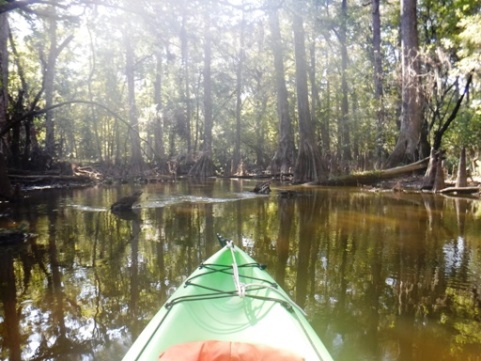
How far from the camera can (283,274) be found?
4273 mm

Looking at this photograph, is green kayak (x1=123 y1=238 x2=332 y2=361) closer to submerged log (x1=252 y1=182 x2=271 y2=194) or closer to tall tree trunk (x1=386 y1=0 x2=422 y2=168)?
submerged log (x1=252 y1=182 x2=271 y2=194)

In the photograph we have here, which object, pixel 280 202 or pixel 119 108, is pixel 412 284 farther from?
pixel 119 108

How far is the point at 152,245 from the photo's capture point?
224 inches

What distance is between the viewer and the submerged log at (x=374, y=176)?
45.2ft

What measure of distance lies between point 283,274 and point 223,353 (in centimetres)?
226

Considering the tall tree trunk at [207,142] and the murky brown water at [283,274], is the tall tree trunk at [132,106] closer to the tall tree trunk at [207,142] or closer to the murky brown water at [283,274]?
the tall tree trunk at [207,142]

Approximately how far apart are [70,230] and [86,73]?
88.2 ft

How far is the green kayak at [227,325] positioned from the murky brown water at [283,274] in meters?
0.48

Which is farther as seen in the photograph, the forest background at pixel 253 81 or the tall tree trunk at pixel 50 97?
the tall tree trunk at pixel 50 97

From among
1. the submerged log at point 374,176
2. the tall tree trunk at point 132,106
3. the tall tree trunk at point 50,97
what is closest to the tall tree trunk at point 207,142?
the tall tree trunk at point 132,106

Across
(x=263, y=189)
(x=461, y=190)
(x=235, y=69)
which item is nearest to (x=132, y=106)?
(x=235, y=69)

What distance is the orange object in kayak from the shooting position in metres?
2.02

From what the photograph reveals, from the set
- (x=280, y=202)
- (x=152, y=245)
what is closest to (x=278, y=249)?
(x=152, y=245)

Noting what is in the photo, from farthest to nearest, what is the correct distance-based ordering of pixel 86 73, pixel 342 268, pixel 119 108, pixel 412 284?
pixel 86 73 → pixel 119 108 → pixel 342 268 → pixel 412 284
